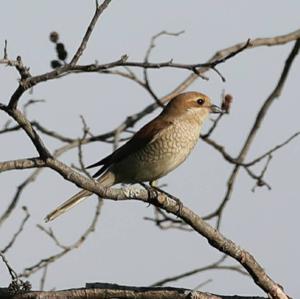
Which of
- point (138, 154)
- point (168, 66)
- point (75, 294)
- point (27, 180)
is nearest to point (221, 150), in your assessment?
point (138, 154)

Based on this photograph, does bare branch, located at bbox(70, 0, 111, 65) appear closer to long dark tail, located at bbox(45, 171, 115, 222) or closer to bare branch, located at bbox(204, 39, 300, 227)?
long dark tail, located at bbox(45, 171, 115, 222)

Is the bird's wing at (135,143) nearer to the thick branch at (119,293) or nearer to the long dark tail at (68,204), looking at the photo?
the long dark tail at (68,204)

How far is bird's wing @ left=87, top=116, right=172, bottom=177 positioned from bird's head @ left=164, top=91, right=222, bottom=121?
162 mm

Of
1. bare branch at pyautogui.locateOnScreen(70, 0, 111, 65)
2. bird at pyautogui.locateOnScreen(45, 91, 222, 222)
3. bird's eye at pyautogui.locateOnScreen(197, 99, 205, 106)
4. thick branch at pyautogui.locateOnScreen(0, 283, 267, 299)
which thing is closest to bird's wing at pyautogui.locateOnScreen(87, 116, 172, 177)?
bird at pyautogui.locateOnScreen(45, 91, 222, 222)

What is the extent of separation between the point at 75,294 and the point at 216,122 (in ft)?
7.59

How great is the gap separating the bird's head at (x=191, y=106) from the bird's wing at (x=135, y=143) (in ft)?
0.53

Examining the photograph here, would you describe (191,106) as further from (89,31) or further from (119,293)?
(89,31)

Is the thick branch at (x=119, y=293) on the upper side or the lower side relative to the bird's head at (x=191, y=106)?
lower

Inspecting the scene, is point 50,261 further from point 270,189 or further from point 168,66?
point 168,66

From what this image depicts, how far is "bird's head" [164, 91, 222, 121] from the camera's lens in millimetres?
6680

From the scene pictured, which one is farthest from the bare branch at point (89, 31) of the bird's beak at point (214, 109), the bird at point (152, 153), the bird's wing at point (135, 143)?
the bird's beak at point (214, 109)

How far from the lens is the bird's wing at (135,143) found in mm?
6355

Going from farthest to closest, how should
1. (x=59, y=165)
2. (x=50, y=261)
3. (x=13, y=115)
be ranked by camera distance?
(x=50, y=261) → (x=59, y=165) → (x=13, y=115)

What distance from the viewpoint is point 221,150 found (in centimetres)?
670
